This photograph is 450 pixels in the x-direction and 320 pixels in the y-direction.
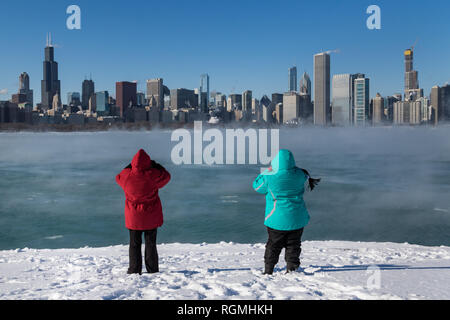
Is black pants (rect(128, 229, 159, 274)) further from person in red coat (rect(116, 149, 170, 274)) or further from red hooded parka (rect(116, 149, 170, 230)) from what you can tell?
red hooded parka (rect(116, 149, 170, 230))

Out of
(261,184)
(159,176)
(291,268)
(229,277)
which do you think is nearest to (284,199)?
(261,184)

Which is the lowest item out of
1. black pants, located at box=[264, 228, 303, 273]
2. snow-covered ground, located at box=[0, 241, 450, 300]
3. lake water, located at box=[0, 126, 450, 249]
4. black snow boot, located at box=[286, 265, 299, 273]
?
lake water, located at box=[0, 126, 450, 249]

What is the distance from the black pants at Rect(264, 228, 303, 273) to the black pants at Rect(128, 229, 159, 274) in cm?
160

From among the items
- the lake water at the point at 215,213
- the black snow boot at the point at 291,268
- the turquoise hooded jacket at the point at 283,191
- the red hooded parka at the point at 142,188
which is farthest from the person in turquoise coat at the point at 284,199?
the lake water at the point at 215,213

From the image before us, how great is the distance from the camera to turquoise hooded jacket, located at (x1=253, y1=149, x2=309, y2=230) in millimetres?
5043

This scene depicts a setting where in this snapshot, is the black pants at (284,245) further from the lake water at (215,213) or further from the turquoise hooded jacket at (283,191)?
the lake water at (215,213)

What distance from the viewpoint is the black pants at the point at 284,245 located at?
530 cm

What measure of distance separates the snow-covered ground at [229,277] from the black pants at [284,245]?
0.17 meters

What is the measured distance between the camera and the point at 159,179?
5.34 metres

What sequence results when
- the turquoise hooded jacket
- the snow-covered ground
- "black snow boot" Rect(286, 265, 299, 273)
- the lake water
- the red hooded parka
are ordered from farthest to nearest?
1. the lake water
2. "black snow boot" Rect(286, 265, 299, 273)
3. the red hooded parka
4. the turquoise hooded jacket
5. the snow-covered ground

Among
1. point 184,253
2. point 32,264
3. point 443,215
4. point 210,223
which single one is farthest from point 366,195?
point 32,264

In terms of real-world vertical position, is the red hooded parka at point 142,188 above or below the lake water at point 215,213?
above

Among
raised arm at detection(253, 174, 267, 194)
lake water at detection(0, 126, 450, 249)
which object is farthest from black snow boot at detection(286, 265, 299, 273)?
lake water at detection(0, 126, 450, 249)
